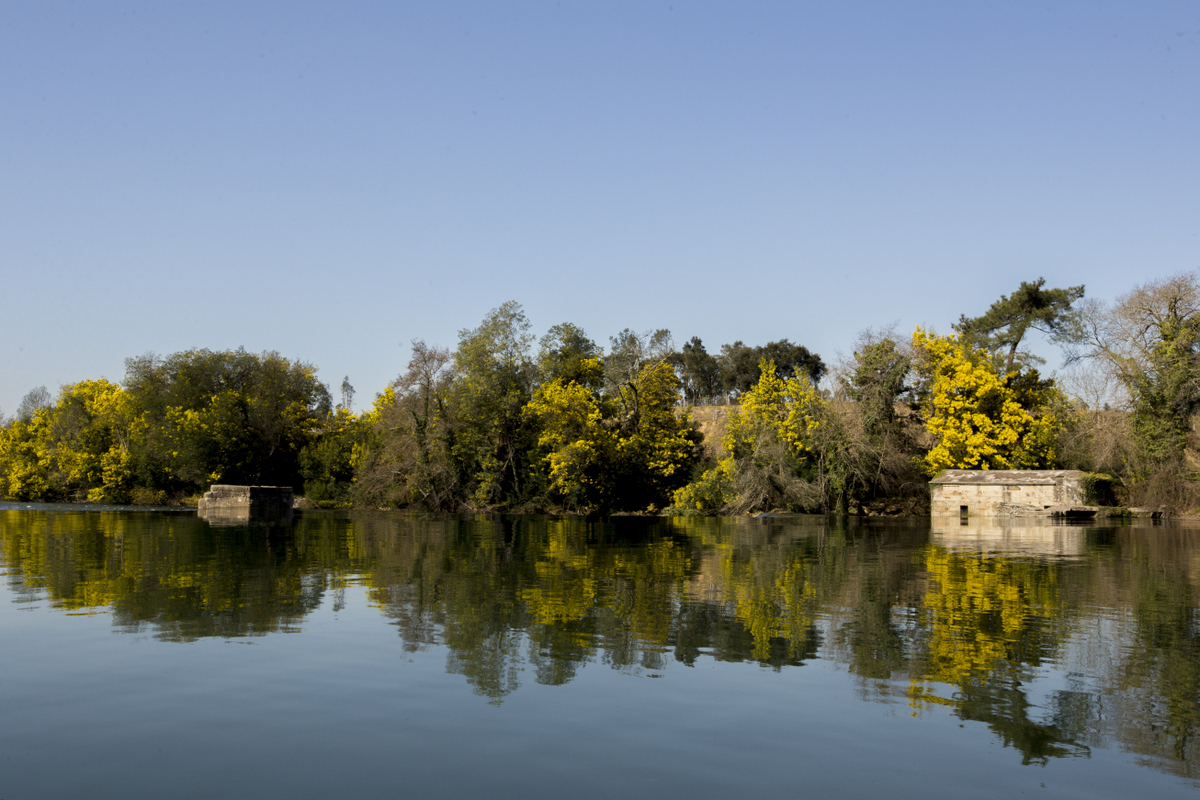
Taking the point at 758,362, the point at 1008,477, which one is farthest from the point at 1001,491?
the point at 758,362

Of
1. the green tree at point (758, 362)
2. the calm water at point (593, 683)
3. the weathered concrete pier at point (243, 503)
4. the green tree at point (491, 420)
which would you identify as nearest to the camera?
the calm water at point (593, 683)

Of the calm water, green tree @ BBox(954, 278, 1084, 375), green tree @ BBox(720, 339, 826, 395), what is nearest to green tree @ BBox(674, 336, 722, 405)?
green tree @ BBox(720, 339, 826, 395)

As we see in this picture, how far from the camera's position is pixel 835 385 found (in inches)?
2308

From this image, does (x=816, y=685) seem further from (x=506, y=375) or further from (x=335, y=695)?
(x=506, y=375)

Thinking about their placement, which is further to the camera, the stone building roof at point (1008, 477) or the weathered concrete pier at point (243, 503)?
the weathered concrete pier at point (243, 503)

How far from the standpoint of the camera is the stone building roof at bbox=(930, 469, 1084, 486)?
166ft

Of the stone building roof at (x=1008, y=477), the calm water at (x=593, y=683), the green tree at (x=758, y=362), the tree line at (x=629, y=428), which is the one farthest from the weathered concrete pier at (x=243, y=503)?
the green tree at (x=758, y=362)

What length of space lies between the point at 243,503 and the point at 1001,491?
44260 mm

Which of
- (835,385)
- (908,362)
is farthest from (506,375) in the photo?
(908,362)

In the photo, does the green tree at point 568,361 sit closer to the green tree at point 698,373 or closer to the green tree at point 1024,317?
the green tree at point 1024,317

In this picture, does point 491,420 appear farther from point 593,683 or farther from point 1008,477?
point 593,683

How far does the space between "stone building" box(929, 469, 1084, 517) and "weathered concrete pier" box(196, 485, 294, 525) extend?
1505 inches

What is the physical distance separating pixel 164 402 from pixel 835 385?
54165 millimetres

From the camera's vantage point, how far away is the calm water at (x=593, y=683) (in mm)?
6637
